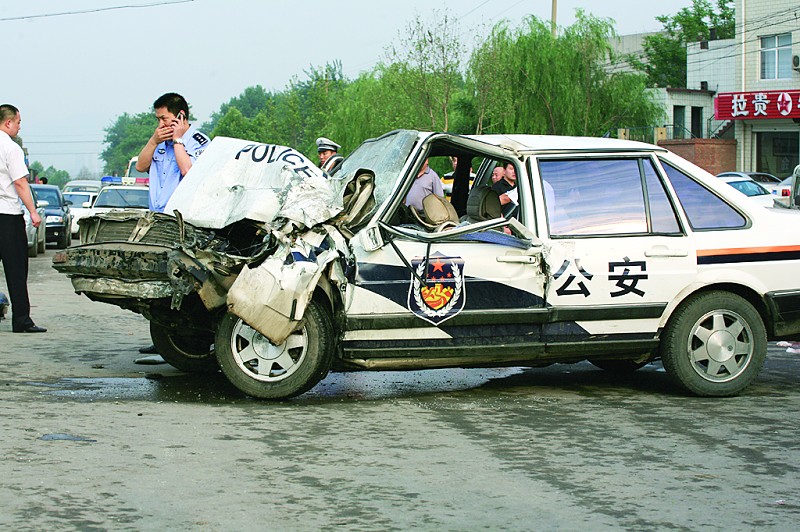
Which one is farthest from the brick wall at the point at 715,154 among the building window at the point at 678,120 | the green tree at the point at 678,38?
Result: the green tree at the point at 678,38

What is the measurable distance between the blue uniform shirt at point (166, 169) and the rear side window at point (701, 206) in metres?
3.63

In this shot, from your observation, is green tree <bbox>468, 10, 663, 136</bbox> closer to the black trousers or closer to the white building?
→ the white building

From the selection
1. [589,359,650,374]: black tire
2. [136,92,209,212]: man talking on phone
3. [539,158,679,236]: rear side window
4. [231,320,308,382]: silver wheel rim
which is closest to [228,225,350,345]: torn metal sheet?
[231,320,308,382]: silver wheel rim

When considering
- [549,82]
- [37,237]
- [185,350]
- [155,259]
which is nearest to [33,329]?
[185,350]

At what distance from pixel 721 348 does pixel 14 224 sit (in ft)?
21.5

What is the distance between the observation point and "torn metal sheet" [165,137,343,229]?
7.18 meters

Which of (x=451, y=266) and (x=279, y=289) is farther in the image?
(x=451, y=266)

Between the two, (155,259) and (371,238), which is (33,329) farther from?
(371,238)

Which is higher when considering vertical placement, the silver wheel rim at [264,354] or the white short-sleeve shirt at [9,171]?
the white short-sleeve shirt at [9,171]

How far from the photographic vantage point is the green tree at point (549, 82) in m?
47.6

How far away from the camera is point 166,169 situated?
29.0ft

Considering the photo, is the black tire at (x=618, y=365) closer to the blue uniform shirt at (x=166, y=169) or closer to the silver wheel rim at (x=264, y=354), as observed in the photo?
the silver wheel rim at (x=264, y=354)

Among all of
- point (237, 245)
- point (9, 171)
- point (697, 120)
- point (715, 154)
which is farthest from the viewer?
point (697, 120)

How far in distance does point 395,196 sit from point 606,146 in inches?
61.4
